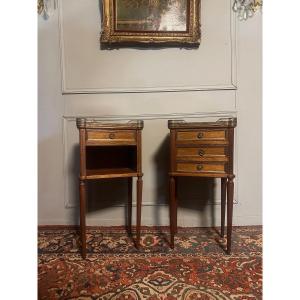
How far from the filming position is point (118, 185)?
1.83 meters

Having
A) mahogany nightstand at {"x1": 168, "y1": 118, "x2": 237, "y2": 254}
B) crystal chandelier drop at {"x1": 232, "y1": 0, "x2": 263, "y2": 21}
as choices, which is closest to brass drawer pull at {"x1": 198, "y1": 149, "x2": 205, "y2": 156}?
mahogany nightstand at {"x1": 168, "y1": 118, "x2": 237, "y2": 254}

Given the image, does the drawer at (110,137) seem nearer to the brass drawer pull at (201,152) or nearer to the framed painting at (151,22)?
the brass drawer pull at (201,152)

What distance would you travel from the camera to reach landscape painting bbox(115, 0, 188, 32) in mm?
1690

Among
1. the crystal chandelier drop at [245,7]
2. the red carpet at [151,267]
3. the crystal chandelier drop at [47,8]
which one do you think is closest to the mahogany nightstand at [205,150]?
the red carpet at [151,267]

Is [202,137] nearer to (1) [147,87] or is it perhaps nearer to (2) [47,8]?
(1) [147,87]

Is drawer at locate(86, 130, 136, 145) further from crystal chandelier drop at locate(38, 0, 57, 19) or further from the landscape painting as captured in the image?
crystal chandelier drop at locate(38, 0, 57, 19)

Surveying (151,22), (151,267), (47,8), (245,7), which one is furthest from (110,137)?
(245,7)

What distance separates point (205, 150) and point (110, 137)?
1.72 feet

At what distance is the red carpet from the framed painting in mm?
1308

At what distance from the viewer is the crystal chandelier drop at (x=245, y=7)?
5.71 feet
